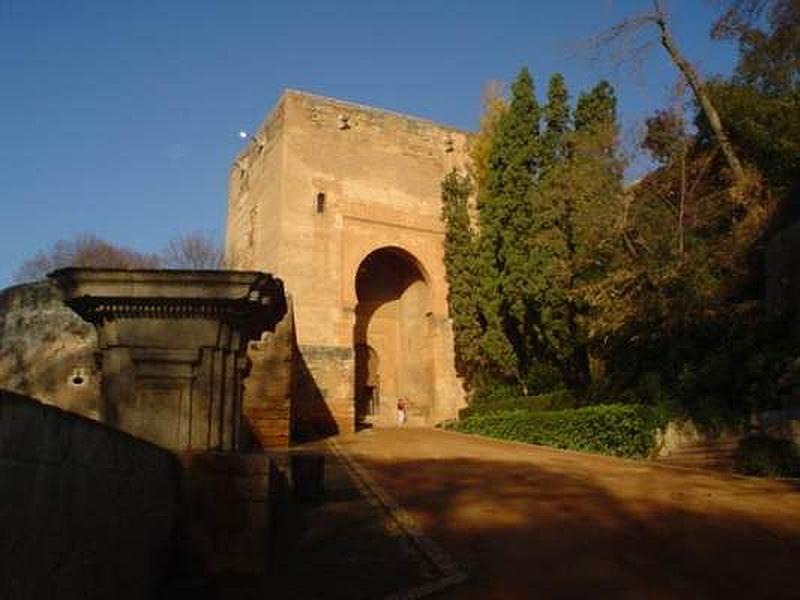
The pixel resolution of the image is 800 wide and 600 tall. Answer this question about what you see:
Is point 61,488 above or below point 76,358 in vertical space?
below

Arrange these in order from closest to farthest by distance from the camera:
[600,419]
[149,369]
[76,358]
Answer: [149,369], [76,358], [600,419]

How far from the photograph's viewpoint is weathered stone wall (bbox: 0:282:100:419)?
12.9 meters

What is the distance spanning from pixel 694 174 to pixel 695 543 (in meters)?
14.3

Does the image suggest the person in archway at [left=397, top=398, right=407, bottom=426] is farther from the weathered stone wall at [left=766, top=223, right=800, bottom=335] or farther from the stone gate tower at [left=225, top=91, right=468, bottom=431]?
the weathered stone wall at [left=766, top=223, right=800, bottom=335]

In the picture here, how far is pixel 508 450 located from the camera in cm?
1415

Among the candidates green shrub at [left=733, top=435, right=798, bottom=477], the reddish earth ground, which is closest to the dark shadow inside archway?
the reddish earth ground

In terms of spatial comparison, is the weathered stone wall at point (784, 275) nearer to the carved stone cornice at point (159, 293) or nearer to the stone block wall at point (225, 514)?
the carved stone cornice at point (159, 293)

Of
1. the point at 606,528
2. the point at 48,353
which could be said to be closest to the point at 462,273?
the point at 48,353

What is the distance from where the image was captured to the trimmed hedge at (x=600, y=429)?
13.2 metres

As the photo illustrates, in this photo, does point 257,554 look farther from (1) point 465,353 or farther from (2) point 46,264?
(2) point 46,264

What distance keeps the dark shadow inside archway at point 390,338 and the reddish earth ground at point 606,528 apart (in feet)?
53.8

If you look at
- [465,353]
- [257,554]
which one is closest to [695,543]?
[257,554]

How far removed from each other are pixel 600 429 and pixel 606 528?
7935 mm

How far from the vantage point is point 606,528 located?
20.5 ft
